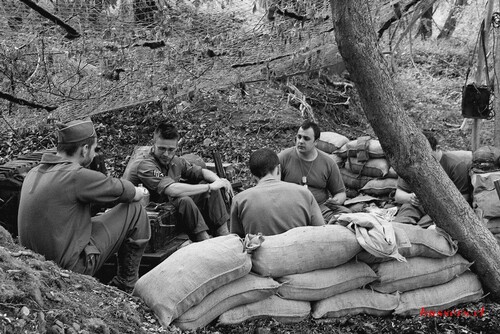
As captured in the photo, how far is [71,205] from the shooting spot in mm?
4023

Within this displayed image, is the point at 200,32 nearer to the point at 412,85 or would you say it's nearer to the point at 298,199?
the point at 298,199

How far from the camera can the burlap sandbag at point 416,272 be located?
14.5 feet

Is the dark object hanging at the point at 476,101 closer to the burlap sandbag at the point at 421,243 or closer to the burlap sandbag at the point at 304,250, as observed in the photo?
the burlap sandbag at the point at 421,243

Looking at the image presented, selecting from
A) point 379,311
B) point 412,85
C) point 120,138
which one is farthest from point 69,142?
point 412,85

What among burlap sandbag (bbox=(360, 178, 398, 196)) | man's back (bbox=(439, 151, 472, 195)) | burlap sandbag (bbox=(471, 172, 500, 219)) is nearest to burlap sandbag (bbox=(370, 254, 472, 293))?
burlap sandbag (bbox=(471, 172, 500, 219))

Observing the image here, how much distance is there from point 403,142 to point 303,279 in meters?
1.20

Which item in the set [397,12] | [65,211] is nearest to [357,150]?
[397,12]

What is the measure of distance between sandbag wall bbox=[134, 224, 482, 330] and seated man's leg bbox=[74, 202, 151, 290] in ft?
1.92

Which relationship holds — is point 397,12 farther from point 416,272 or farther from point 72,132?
point 72,132

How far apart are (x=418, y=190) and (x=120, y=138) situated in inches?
259

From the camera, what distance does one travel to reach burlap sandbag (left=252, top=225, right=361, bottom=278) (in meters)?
4.05

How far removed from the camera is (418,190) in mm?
4539

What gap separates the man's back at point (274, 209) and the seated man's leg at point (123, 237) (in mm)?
727

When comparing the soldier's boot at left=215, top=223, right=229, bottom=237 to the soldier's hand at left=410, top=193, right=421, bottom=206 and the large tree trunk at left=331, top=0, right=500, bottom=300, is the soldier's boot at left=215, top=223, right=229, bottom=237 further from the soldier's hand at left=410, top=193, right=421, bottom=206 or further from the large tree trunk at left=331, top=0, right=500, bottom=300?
the large tree trunk at left=331, top=0, right=500, bottom=300
